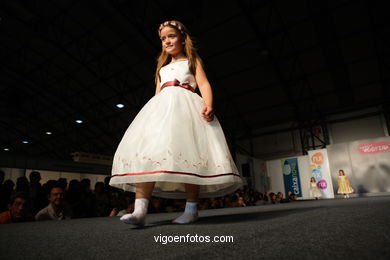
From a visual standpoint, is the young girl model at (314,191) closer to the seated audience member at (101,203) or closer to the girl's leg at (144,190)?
the seated audience member at (101,203)

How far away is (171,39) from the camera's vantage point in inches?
61.7

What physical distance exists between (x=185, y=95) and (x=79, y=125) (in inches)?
568

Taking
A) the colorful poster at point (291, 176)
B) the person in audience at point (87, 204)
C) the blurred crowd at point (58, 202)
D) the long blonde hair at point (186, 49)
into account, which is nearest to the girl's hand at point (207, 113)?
the long blonde hair at point (186, 49)

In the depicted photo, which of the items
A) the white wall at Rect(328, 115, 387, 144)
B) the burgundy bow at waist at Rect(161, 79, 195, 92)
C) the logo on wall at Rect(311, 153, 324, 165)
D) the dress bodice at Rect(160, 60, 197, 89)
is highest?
the white wall at Rect(328, 115, 387, 144)

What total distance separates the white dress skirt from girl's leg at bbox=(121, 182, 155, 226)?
0.10 m

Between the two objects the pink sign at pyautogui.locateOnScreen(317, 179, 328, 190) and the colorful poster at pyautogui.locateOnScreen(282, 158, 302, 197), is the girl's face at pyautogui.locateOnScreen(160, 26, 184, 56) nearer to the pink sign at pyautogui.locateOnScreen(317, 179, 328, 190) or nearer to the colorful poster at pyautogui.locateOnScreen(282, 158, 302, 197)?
the pink sign at pyautogui.locateOnScreen(317, 179, 328, 190)

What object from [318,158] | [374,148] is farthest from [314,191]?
[374,148]

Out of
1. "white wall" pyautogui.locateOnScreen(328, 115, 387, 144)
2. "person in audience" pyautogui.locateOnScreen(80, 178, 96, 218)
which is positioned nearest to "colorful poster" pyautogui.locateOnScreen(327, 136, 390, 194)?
"white wall" pyautogui.locateOnScreen(328, 115, 387, 144)

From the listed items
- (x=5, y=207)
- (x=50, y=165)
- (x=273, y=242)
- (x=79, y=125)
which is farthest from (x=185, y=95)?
(x=79, y=125)

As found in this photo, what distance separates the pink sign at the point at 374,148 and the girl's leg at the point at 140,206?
8.57 metres

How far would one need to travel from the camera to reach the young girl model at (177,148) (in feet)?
3.56

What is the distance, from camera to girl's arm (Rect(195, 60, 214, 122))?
1.34m

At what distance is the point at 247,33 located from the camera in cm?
774

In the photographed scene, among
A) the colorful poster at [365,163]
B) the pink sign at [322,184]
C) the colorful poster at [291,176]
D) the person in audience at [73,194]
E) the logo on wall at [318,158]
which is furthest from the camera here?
the colorful poster at [291,176]
